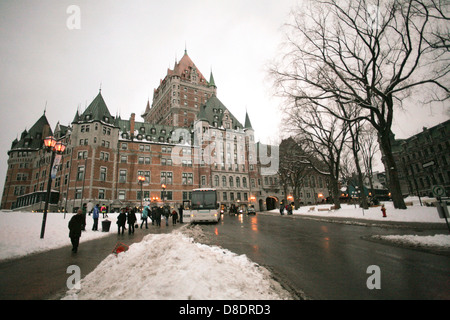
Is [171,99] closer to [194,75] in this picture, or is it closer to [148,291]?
[194,75]

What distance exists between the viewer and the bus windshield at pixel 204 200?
20938mm

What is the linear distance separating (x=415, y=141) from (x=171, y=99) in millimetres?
69376

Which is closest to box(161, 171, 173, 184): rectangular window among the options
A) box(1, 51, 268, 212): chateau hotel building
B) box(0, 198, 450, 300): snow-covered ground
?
box(1, 51, 268, 212): chateau hotel building

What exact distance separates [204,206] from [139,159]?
1256 inches

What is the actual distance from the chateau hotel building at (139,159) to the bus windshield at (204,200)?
22989 millimetres

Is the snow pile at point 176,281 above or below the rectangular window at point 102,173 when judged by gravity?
below

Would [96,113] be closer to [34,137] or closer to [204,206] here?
[34,137]

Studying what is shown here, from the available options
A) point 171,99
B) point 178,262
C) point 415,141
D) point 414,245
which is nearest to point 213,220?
point 414,245

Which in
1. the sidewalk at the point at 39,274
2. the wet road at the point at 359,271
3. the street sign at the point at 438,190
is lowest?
the wet road at the point at 359,271

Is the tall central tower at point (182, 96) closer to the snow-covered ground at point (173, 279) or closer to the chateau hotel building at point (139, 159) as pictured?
the chateau hotel building at point (139, 159)

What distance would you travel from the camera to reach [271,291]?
3385 mm

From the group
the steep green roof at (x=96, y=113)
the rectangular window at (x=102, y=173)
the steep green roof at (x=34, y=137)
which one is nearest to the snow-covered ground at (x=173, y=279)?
the rectangular window at (x=102, y=173)

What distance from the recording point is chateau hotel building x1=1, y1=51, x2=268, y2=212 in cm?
4075

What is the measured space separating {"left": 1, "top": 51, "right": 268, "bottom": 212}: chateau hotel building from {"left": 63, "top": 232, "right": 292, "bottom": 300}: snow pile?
36.9 meters
